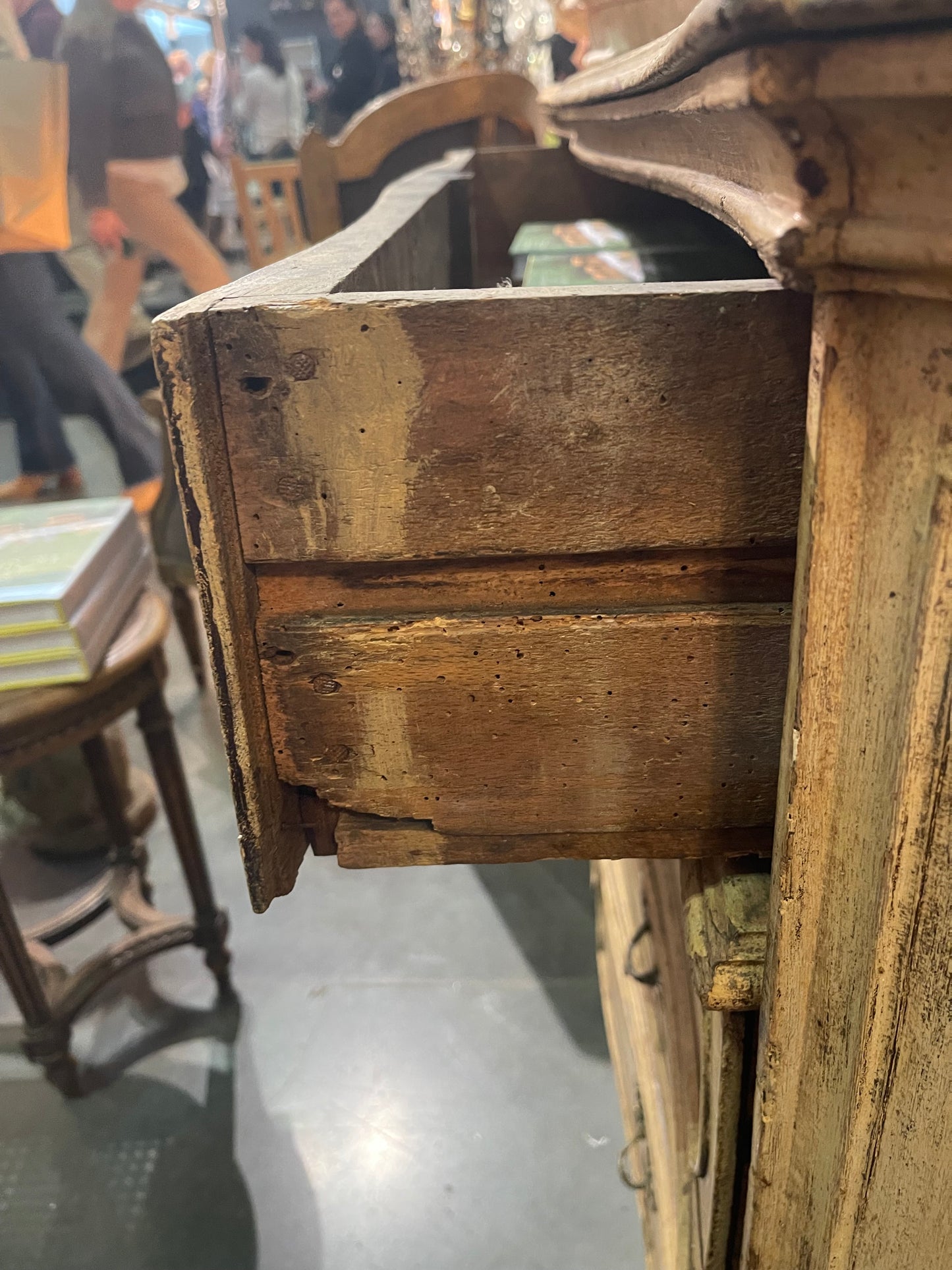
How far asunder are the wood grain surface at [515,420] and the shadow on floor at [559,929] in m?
1.27

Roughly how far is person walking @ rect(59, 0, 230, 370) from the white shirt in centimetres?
159

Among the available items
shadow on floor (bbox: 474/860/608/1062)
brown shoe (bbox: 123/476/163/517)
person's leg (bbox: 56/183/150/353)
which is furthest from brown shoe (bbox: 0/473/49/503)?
shadow on floor (bbox: 474/860/608/1062)

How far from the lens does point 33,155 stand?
1938 millimetres

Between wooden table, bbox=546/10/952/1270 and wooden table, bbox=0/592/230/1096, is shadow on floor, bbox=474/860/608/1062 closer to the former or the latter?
wooden table, bbox=0/592/230/1096

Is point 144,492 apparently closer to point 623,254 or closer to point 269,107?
point 623,254

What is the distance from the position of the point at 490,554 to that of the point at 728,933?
303 millimetres

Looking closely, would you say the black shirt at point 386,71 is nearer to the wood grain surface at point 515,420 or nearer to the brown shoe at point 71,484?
the brown shoe at point 71,484

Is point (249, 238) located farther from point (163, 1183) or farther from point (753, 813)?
point (753, 813)

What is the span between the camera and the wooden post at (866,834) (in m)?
0.40

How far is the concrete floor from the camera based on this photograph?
1282 millimetres

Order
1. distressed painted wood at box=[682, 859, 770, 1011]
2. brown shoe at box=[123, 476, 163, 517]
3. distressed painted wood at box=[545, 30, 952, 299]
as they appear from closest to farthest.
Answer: distressed painted wood at box=[545, 30, 952, 299]
distressed painted wood at box=[682, 859, 770, 1011]
brown shoe at box=[123, 476, 163, 517]

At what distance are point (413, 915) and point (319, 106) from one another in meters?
4.20

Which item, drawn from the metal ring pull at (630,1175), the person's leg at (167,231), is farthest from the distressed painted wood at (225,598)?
the person's leg at (167,231)

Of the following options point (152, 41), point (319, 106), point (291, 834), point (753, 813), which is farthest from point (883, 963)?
point (319, 106)
